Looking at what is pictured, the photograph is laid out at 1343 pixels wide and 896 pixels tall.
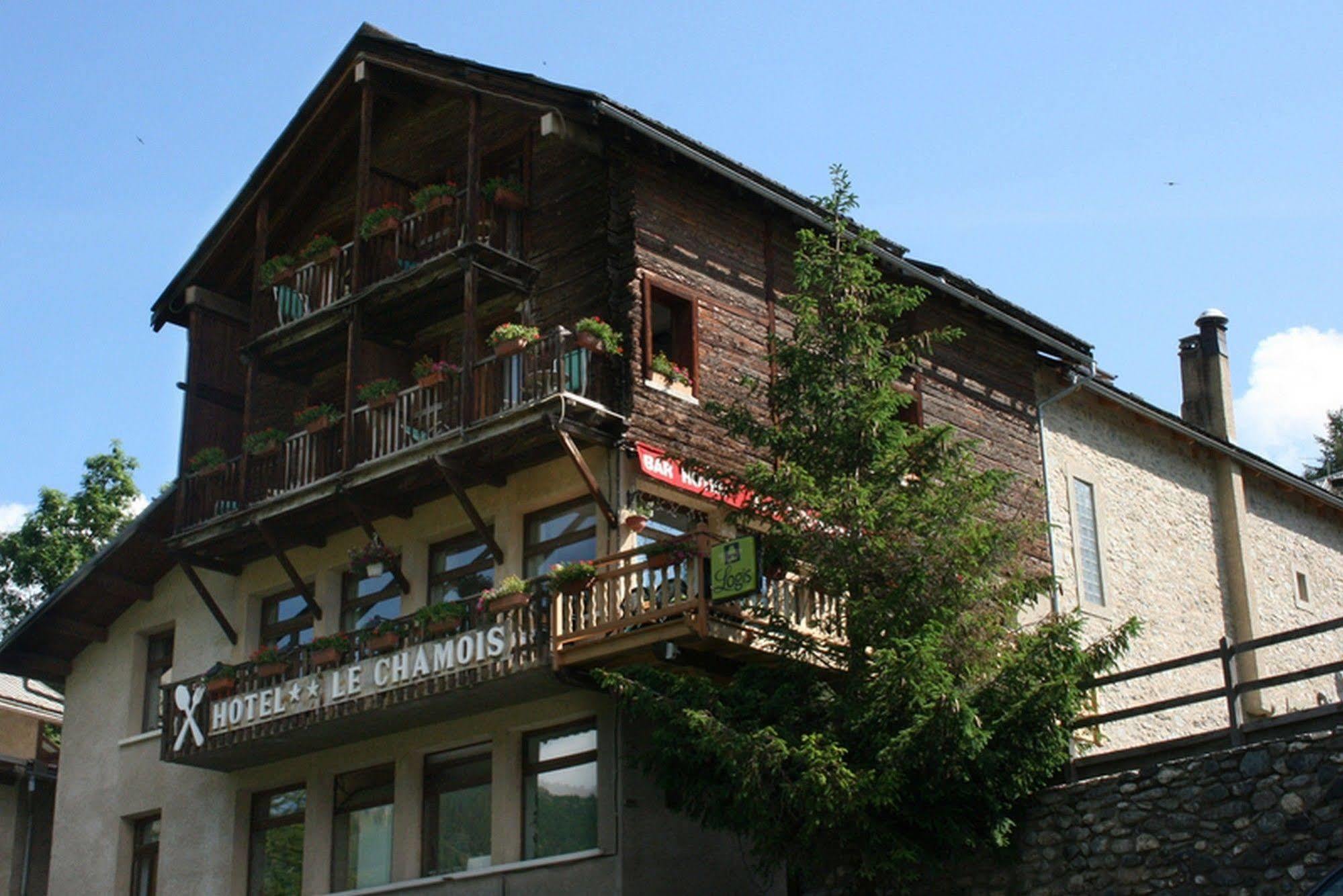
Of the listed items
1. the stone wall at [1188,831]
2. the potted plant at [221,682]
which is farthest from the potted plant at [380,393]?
the stone wall at [1188,831]

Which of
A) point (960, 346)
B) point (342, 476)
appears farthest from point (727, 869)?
point (960, 346)

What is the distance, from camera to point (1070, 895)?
1958 centimetres

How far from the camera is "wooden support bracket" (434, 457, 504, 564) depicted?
961 inches

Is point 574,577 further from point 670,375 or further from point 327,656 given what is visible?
point 327,656

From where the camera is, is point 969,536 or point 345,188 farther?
point 345,188

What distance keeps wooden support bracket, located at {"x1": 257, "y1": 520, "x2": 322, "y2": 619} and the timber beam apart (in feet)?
4.33

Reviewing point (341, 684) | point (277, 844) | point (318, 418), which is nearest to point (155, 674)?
point (277, 844)

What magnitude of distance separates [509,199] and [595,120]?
209 centimetres

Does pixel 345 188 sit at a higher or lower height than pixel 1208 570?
higher

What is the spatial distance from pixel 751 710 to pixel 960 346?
1104cm

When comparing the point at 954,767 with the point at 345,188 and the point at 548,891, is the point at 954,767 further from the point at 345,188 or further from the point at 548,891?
the point at 345,188

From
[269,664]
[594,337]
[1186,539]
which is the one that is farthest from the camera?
[1186,539]

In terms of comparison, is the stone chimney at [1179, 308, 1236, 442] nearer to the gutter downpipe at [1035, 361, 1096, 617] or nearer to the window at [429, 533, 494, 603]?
the gutter downpipe at [1035, 361, 1096, 617]

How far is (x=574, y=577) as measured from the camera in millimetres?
22547
